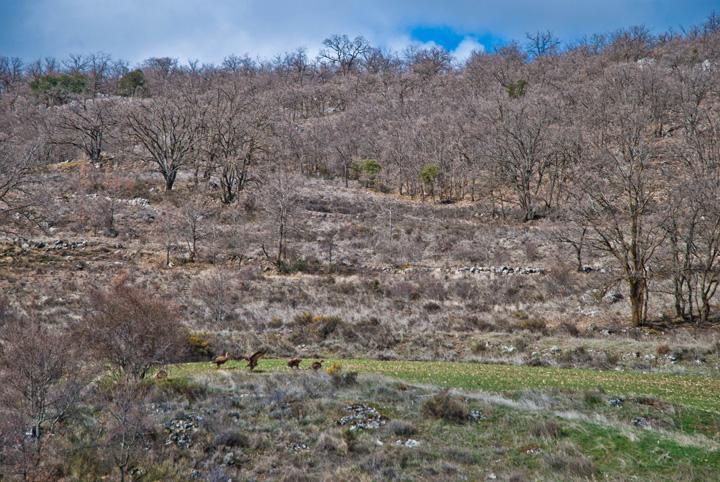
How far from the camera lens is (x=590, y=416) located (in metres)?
14.7

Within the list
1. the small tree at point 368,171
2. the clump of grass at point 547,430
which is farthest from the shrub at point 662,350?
the small tree at point 368,171

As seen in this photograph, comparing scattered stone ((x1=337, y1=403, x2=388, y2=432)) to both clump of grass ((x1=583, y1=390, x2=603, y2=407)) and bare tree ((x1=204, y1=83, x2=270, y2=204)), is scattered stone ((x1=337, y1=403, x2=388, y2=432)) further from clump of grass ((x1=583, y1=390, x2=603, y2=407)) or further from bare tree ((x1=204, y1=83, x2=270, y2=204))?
bare tree ((x1=204, y1=83, x2=270, y2=204))

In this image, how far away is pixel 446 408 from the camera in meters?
15.2

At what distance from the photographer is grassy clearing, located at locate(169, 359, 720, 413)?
16973 mm

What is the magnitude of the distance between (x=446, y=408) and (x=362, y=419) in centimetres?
221

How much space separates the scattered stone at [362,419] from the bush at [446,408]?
1215mm

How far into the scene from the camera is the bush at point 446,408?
14961 millimetres

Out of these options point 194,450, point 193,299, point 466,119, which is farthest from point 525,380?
point 466,119

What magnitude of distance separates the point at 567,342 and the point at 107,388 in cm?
1932

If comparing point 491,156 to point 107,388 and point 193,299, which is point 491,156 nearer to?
point 193,299

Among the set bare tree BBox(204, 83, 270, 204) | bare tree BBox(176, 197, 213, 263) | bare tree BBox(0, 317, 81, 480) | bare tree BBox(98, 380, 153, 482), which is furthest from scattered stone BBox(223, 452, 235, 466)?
bare tree BBox(204, 83, 270, 204)

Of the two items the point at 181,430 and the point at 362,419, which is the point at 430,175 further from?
the point at 181,430

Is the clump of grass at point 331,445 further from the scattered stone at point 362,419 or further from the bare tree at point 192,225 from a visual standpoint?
the bare tree at point 192,225

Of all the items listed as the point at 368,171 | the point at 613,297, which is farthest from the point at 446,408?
the point at 368,171
